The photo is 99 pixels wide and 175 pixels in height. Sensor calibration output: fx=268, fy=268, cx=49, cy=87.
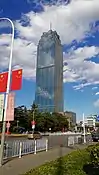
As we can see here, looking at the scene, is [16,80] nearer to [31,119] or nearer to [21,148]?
[21,148]

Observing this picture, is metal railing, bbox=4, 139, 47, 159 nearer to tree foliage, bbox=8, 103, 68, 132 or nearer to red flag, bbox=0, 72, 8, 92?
red flag, bbox=0, 72, 8, 92

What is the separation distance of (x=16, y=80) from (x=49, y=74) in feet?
471

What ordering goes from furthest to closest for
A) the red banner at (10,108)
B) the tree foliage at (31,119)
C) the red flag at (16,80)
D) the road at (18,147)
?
1. the tree foliage at (31,119)
2. the road at (18,147)
3. the red flag at (16,80)
4. the red banner at (10,108)

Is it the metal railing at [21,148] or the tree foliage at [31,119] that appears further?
the tree foliage at [31,119]

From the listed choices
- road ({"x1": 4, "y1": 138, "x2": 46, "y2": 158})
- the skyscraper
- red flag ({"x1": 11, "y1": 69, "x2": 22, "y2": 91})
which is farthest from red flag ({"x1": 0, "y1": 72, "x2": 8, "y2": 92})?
the skyscraper

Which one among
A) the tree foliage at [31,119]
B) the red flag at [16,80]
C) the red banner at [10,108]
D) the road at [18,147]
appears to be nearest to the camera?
the red banner at [10,108]

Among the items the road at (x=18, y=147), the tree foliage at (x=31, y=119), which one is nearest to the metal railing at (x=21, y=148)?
the road at (x=18, y=147)

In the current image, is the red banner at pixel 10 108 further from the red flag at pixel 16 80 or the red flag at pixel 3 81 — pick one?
the red flag at pixel 3 81

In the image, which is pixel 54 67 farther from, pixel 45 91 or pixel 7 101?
pixel 7 101

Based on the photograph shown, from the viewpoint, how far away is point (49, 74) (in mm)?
157375

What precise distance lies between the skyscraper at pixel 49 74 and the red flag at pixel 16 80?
139 metres

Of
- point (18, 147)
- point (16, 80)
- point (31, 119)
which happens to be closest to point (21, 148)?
point (18, 147)

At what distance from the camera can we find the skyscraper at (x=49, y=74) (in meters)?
158

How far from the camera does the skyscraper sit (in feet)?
518
